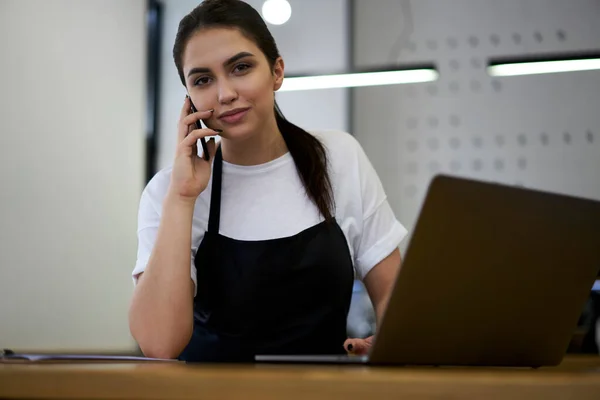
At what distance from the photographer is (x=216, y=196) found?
149 centimetres

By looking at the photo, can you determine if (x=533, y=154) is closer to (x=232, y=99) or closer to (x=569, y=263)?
(x=232, y=99)

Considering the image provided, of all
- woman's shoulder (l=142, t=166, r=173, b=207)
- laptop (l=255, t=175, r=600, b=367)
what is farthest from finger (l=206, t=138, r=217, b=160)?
laptop (l=255, t=175, r=600, b=367)

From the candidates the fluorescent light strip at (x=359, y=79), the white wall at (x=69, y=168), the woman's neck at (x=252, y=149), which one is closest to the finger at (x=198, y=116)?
the woman's neck at (x=252, y=149)

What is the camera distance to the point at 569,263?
0.81m

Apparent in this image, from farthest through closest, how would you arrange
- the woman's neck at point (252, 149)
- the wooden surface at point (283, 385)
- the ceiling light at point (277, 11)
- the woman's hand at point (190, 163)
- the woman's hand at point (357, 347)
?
the ceiling light at point (277, 11) → the woman's neck at point (252, 149) → the woman's hand at point (190, 163) → the woman's hand at point (357, 347) → the wooden surface at point (283, 385)

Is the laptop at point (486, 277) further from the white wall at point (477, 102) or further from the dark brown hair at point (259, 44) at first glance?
the white wall at point (477, 102)

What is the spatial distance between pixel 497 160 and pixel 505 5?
799 mm

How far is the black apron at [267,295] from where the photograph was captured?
1.39 meters

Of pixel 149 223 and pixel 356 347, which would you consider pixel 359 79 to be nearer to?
pixel 149 223

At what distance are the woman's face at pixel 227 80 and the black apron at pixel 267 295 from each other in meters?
0.20

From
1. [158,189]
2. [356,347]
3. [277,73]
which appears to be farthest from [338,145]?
[356,347]

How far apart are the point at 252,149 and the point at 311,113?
2022 millimetres

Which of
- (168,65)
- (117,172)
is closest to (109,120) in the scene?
(117,172)

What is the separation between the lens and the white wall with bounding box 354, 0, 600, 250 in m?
3.39
